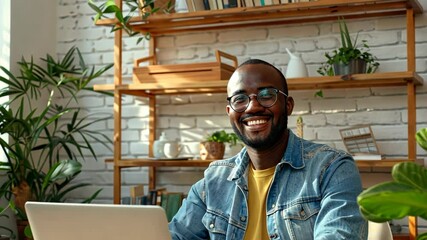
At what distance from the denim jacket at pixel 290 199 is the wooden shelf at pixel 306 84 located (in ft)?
3.78

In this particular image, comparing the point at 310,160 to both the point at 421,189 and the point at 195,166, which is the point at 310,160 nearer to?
the point at 421,189

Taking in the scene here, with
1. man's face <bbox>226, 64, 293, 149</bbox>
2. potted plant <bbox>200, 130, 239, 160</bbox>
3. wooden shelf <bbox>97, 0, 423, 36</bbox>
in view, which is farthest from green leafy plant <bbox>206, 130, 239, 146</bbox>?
man's face <bbox>226, 64, 293, 149</bbox>

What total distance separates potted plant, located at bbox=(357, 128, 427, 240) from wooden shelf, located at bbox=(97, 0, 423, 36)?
7.81 feet

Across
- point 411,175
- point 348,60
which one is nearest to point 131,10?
point 348,60

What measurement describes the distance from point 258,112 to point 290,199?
0.83 ft

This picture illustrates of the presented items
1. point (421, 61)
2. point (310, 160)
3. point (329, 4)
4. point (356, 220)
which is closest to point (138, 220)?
point (356, 220)

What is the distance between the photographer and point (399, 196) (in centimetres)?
66

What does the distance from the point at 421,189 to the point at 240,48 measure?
2877 millimetres

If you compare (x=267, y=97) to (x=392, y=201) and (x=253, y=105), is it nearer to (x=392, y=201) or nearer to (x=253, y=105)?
(x=253, y=105)

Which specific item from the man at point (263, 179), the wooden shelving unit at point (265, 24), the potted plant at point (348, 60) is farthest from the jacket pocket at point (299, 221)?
the potted plant at point (348, 60)

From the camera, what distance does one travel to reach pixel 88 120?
12.6 feet

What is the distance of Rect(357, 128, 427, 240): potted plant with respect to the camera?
665 millimetres

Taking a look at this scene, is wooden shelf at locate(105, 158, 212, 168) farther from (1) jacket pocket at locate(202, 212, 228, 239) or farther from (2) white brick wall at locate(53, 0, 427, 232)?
(1) jacket pocket at locate(202, 212, 228, 239)

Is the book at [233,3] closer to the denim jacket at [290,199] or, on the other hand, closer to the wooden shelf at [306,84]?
the wooden shelf at [306,84]
